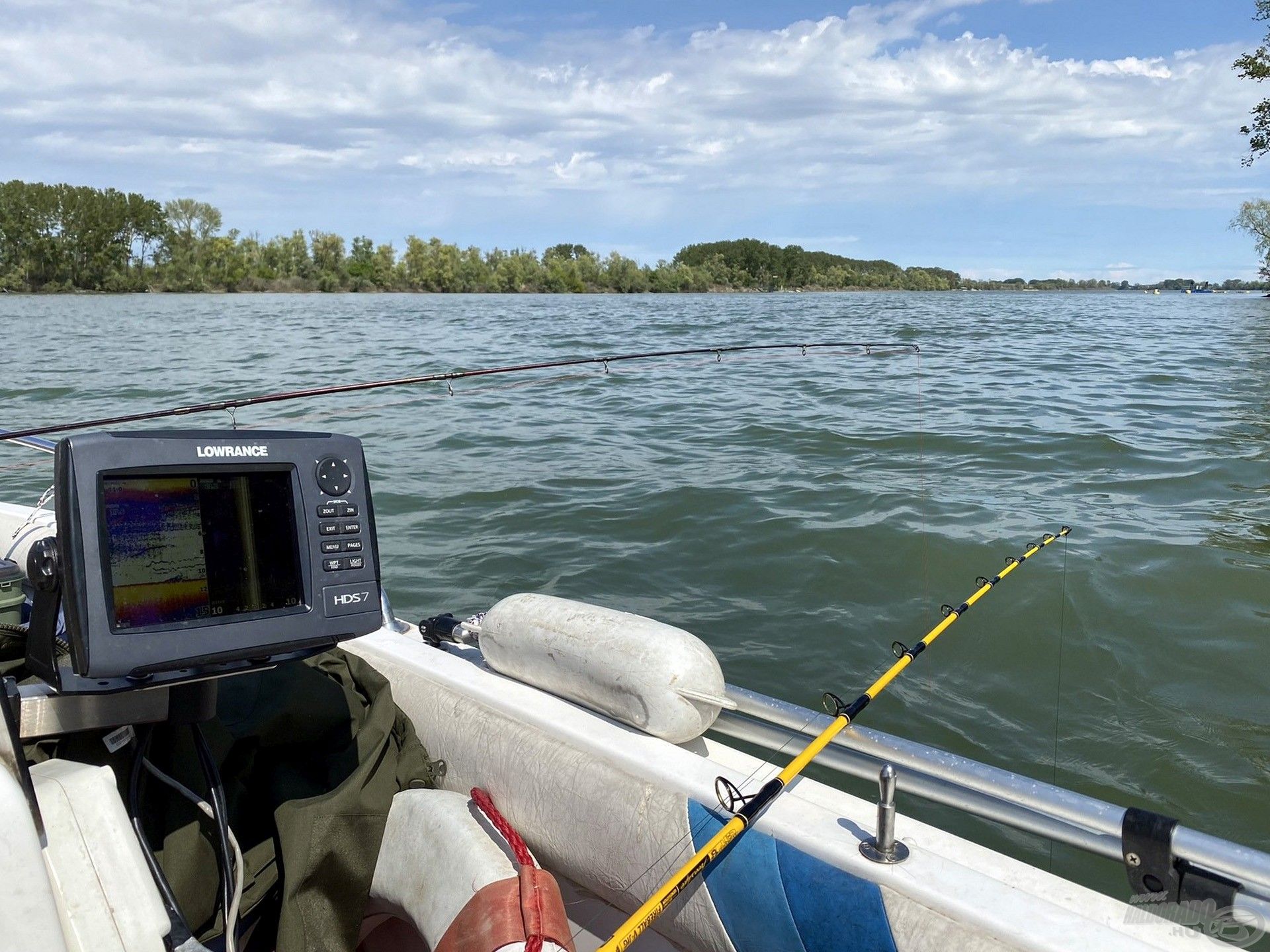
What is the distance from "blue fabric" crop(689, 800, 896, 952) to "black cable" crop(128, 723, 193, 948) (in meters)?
0.84

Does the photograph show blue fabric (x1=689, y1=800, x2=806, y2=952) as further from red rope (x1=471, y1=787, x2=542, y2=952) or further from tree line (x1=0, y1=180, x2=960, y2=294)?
tree line (x1=0, y1=180, x2=960, y2=294)

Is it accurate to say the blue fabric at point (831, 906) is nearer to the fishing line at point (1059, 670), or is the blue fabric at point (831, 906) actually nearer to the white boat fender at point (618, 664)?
the white boat fender at point (618, 664)

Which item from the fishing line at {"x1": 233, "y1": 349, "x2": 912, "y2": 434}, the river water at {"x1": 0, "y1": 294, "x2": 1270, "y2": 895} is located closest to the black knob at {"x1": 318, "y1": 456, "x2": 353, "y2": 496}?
the fishing line at {"x1": 233, "y1": 349, "x2": 912, "y2": 434}

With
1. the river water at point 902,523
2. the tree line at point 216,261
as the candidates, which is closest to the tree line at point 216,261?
the tree line at point 216,261

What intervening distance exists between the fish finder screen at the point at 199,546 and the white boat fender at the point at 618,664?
75 cm

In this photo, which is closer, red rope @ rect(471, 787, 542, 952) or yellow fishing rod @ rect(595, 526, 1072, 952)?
yellow fishing rod @ rect(595, 526, 1072, 952)

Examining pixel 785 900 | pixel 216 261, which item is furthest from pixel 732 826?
pixel 216 261

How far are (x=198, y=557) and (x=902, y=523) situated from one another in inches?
211

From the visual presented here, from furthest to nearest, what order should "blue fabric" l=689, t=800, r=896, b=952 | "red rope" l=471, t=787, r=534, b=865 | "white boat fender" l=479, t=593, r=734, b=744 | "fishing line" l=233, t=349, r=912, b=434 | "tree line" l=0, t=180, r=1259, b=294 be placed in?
1. "tree line" l=0, t=180, r=1259, b=294
2. "fishing line" l=233, t=349, r=912, b=434
3. "white boat fender" l=479, t=593, r=734, b=744
4. "red rope" l=471, t=787, r=534, b=865
5. "blue fabric" l=689, t=800, r=896, b=952

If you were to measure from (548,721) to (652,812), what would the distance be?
1.14 feet

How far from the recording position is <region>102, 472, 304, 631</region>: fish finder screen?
133cm

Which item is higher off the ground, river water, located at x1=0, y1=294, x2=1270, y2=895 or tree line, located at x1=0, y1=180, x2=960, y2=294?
tree line, located at x1=0, y1=180, x2=960, y2=294

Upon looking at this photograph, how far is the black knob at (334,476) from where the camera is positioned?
151 centimetres

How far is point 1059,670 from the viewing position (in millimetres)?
4375
